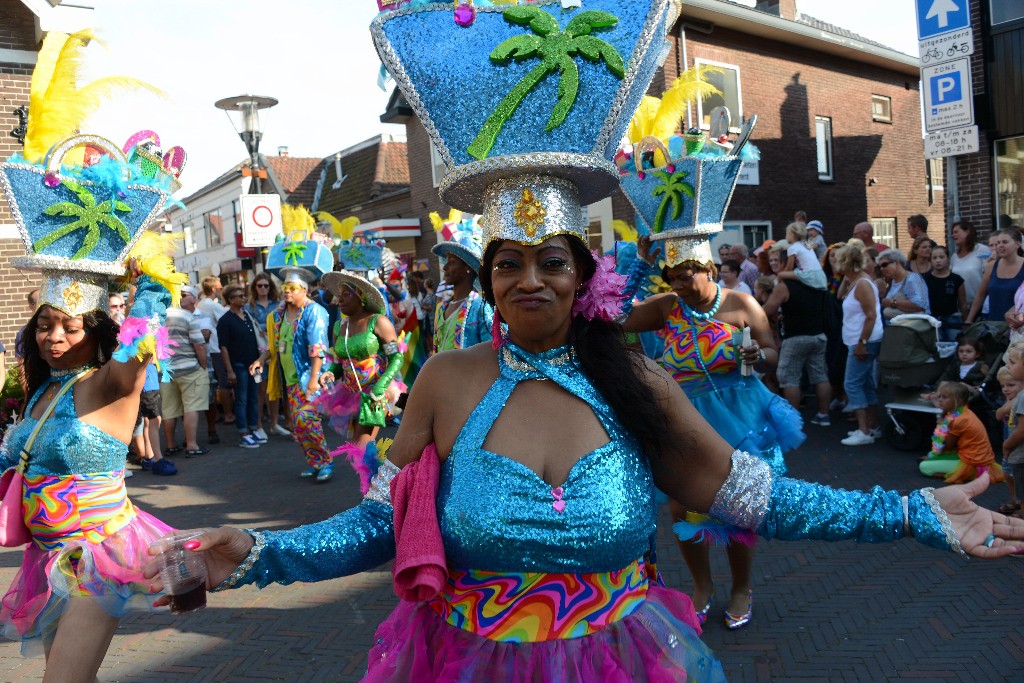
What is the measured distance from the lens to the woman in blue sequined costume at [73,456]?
10.4ft

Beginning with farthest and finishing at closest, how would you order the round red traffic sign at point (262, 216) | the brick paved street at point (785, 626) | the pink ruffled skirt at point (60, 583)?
the round red traffic sign at point (262, 216) < the brick paved street at point (785, 626) < the pink ruffled skirt at point (60, 583)

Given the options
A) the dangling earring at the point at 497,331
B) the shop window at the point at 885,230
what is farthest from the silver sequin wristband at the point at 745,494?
the shop window at the point at 885,230

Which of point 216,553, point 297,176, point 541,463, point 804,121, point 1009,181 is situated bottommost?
point 216,553

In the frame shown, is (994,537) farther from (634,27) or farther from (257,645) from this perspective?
(257,645)

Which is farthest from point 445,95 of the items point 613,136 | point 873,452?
point 873,452

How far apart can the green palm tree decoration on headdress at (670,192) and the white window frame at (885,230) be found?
1820 centimetres

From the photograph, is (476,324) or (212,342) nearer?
(476,324)

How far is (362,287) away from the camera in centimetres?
724

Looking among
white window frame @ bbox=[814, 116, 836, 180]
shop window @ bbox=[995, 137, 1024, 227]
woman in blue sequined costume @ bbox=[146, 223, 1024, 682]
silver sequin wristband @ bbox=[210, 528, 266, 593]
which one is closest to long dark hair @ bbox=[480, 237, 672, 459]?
woman in blue sequined costume @ bbox=[146, 223, 1024, 682]

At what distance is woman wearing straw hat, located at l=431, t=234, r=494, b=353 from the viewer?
17.9 feet

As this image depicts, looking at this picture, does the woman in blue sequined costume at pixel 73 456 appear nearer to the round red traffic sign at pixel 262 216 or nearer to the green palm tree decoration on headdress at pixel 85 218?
the green palm tree decoration on headdress at pixel 85 218

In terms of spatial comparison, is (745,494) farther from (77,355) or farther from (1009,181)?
(1009,181)

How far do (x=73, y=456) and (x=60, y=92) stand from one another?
1.86 meters

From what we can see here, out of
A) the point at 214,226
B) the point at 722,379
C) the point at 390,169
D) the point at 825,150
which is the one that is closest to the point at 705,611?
the point at 722,379
